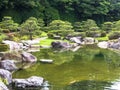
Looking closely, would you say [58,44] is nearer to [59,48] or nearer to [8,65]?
[59,48]

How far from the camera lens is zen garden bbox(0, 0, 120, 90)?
31.0 m

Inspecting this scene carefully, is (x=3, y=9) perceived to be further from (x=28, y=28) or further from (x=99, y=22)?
(x=99, y=22)

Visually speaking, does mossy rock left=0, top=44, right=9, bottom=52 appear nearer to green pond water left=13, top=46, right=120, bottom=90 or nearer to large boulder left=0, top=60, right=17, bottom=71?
green pond water left=13, top=46, right=120, bottom=90

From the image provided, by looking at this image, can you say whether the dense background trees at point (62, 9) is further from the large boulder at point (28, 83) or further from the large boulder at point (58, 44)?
the large boulder at point (28, 83)

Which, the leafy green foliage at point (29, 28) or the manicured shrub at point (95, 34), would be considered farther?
the manicured shrub at point (95, 34)

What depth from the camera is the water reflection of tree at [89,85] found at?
2911 cm

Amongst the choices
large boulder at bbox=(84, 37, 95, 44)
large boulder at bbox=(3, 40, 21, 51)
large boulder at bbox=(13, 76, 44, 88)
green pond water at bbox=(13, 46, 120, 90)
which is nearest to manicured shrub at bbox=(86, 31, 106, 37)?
large boulder at bbox=(84, 37, 95, 44)

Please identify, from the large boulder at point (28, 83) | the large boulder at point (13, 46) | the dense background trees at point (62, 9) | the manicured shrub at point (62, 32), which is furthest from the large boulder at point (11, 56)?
the dense background trees at point (62, 9)

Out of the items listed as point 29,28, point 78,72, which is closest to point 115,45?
point 29,28

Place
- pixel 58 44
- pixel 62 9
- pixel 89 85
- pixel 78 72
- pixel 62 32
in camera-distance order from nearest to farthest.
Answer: pixel 89 85
pixel 78 72
pixel 58 44
pixel 62 32
pixel 62 9

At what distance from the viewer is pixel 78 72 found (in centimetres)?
3581

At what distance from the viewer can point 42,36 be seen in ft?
221

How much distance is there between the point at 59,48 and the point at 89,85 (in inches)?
1109

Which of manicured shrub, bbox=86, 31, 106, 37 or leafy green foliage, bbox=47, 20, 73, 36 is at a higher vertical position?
leafy green foliage, bbox=47, 20, 73, 36
